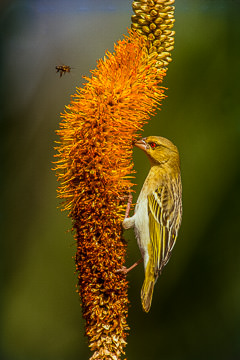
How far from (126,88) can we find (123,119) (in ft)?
0.52

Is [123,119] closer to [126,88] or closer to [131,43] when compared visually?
[126,88]

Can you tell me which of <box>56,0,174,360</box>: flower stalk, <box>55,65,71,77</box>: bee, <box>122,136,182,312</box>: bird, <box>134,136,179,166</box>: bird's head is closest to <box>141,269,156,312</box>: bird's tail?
<box>122,136,182,312</box>: bird

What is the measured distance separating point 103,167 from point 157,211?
64 cm

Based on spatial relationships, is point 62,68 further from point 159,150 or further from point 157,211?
point 157,211

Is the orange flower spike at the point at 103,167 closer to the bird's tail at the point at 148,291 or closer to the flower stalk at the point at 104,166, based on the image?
the flower stalk at the point at 104,166

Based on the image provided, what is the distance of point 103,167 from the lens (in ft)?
9.37

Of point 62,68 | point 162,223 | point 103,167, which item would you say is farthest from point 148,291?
point 62,68

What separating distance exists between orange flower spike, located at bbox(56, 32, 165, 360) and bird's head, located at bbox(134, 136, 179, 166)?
1.37 ft

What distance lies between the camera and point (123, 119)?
283 cm

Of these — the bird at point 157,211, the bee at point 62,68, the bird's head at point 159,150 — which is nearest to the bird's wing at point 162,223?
the bird at point 157,211

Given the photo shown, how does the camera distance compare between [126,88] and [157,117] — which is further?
[157,117]
